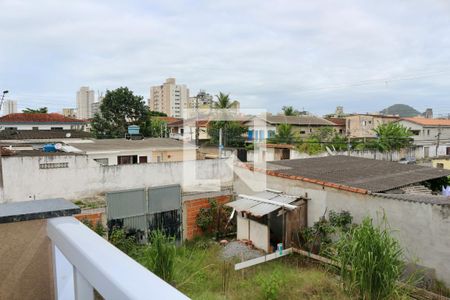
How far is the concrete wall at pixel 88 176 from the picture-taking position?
10812 millimetres

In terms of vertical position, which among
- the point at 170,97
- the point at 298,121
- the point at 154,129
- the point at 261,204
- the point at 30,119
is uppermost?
the point at 170,97

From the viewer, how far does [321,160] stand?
13.2 m

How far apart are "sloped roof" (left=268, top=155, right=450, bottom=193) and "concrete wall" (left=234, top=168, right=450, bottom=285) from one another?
0.30 metres

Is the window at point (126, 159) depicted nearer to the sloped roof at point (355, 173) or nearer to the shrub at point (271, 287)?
the sloped roof at point (355, 173)

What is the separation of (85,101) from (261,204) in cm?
7738

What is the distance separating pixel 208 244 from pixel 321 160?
6.15m

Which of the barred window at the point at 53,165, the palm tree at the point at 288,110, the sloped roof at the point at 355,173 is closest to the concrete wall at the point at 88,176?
the barred window at the point at 53,165

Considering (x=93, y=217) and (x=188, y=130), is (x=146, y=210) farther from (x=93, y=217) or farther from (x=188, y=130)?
(x=188, y=130)

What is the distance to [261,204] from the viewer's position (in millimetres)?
8875

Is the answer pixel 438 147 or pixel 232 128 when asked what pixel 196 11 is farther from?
pixel 438 147

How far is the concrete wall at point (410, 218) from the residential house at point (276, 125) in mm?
19383

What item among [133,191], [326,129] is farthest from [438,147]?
[133,191]

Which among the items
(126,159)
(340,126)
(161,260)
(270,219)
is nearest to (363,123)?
(340,126)

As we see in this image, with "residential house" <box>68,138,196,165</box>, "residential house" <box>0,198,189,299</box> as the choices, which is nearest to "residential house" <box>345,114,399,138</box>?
"residential house" <box>68,138,196,165</box>
